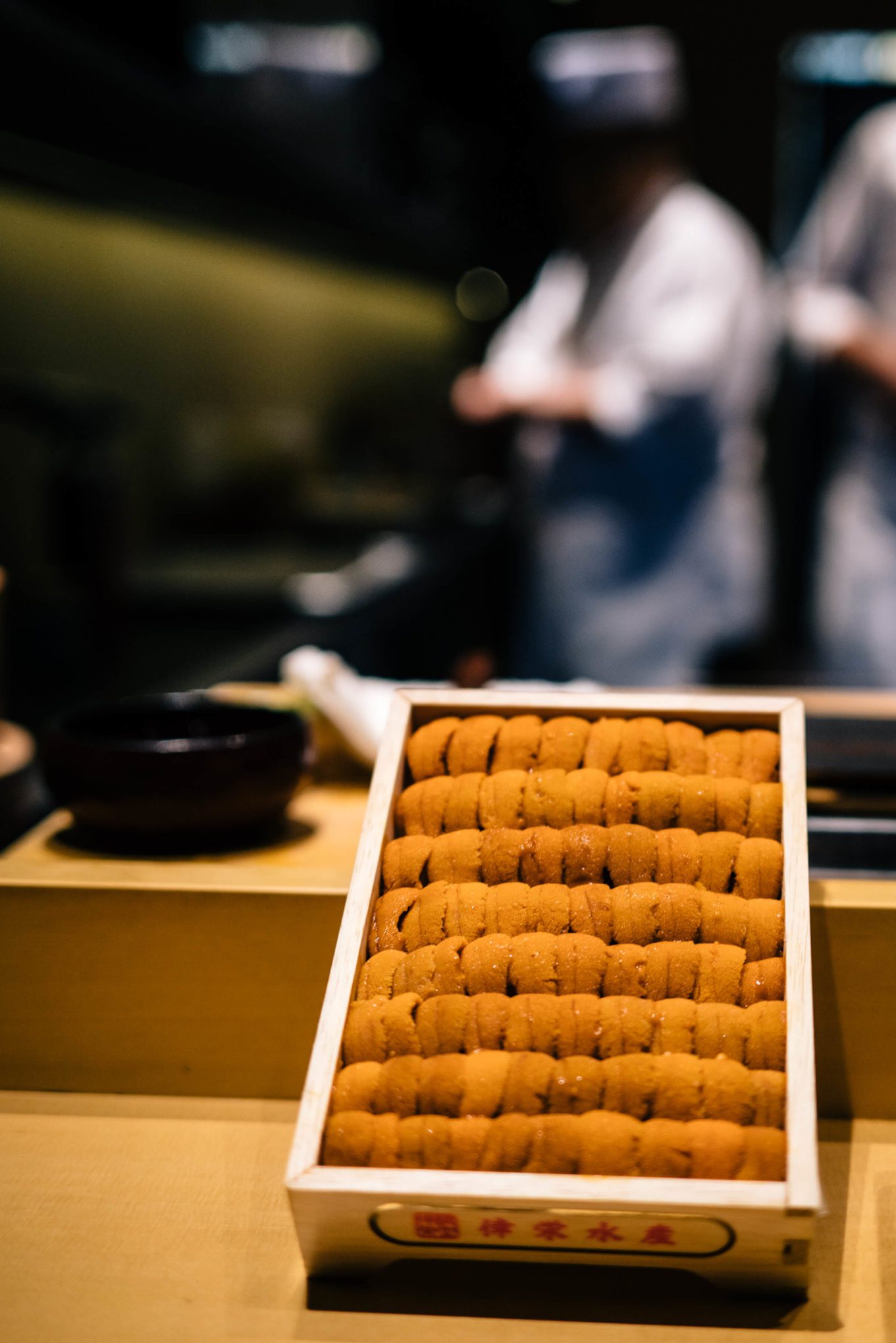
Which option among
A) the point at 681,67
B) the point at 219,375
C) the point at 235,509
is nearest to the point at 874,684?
the point at 235,509

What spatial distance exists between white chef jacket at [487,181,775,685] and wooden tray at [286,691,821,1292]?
219cm

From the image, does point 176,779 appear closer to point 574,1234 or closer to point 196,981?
point 196,981

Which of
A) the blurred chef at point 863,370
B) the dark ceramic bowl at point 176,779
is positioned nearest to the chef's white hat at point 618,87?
the blurred chef at point 863,370

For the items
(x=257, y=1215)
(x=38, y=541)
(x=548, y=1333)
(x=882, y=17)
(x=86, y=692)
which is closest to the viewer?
(x=548, y=1333)

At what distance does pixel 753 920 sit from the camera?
77 centimetres

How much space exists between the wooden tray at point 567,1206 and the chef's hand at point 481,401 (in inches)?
87.9

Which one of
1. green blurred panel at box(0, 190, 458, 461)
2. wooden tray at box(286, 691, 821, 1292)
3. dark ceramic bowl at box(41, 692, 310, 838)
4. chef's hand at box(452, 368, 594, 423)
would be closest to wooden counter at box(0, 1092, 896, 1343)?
wooden tray at box(286, 691, 821, 1292)

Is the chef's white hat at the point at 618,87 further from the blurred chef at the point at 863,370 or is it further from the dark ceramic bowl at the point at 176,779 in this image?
the dark ceramic bowl at the point at 176,779

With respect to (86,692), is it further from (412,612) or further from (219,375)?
(219,375)

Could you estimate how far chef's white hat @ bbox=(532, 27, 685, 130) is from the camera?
2783mm

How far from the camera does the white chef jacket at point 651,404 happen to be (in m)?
2.76

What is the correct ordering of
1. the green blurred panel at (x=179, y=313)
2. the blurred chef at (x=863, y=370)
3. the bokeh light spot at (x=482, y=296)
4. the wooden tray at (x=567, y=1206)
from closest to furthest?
1. the wooden tray at (x=567, y=1206)
2. the green blurred panel at (x=179, y=313)
3. the blurred chef at (x=863, y=370)
4. the bokeh light spot at (x=482, y=296)

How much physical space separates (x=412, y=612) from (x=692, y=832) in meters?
2.44

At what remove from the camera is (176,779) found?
96 centimetres
